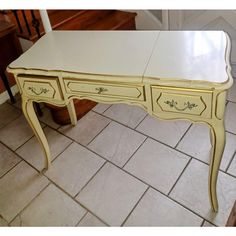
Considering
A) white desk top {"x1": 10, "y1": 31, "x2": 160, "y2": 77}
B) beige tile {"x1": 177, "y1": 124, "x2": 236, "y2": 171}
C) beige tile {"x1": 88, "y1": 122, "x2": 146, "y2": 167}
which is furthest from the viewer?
beige tile {"x1": 88, "y1": 122, "x2": 146, "y2": 167}

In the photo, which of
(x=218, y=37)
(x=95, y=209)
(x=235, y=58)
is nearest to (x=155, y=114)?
(x=218, y=37)

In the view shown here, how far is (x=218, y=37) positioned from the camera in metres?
1.31

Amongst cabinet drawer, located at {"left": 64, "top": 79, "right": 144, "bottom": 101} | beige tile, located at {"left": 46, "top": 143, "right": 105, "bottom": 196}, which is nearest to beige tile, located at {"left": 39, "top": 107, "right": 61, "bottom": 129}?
beige tile, located at {"left": 46, "top": 143, "right": 105, "bottom": 196}

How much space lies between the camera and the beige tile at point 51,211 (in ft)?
5.07

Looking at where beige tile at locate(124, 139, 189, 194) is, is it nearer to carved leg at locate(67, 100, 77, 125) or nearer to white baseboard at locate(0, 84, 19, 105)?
carved leg at locate(67, 100, 77, 125)

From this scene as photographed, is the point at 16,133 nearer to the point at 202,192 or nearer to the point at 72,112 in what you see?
the point at 72,112

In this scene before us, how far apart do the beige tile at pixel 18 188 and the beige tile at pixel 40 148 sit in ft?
0.18

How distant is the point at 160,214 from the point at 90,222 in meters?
0.36

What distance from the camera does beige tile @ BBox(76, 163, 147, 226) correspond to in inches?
60.4

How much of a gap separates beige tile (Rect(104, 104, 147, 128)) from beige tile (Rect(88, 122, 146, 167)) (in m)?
0.07

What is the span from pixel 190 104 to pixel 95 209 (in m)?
0.80

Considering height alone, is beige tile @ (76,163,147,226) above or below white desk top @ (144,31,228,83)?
below
